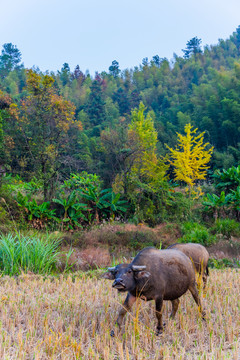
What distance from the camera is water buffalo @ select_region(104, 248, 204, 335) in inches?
93.4

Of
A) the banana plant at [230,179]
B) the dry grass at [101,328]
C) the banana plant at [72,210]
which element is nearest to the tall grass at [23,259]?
the dry grass at [101,328]

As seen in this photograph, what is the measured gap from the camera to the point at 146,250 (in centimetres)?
268

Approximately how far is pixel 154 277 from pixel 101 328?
0.68 metres

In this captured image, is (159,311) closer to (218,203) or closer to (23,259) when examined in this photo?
(23,259)

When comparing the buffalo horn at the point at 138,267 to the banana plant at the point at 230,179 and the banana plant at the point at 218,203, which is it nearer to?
the banana plant at the point at 218,203

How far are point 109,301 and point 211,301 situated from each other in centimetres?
115

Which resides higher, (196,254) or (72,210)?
(196,254)

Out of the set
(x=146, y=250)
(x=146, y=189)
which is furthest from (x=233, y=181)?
(x=146, y=250)

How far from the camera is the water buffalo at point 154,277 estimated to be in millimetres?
2371

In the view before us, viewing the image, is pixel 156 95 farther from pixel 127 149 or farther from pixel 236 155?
pixel 127 149

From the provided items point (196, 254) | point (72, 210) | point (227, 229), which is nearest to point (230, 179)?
point (227, 229)

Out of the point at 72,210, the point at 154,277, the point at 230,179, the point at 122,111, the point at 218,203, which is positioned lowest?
the point at 218,203

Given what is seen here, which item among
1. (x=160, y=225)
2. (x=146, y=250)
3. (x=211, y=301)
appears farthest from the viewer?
(x=160, y=225)

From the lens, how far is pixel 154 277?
2.50m
